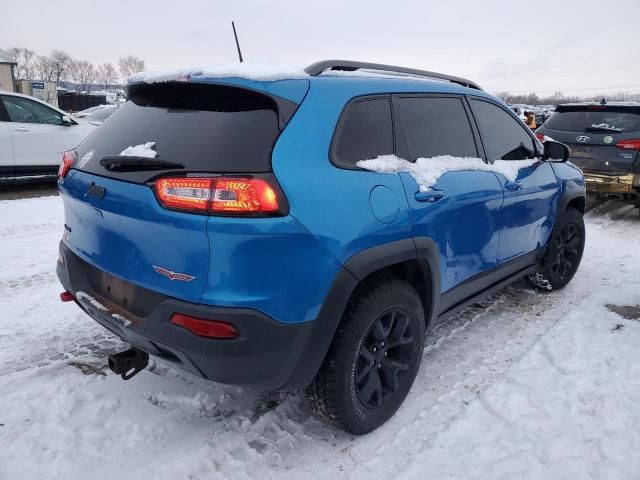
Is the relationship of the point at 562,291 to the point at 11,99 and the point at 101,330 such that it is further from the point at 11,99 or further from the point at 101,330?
the point at 11,99

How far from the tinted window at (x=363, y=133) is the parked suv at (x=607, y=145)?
5.92 meters

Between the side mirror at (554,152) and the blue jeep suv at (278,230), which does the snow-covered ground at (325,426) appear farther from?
the side mirror at (554,152)

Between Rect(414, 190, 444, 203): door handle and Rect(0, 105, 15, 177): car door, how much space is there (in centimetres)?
794

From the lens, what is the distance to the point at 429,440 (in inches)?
98.5

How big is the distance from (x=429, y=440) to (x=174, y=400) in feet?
4.54

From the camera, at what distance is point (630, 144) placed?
6.99 m

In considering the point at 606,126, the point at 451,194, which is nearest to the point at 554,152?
the point at 451,194

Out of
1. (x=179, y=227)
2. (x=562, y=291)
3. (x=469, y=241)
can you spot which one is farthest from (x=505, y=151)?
(x=179, y=227)

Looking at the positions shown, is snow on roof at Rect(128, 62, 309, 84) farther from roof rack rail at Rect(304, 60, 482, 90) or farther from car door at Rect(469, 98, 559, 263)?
car door at Rect(469, 98, 559, 263)

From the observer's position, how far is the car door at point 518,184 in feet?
11.2

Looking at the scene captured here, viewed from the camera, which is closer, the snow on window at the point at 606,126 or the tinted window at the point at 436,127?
the tinted window at the point at 436,127

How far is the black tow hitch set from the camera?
2395mm

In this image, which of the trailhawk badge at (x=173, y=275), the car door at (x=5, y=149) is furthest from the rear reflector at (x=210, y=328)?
the car door at (x=5, y=149)

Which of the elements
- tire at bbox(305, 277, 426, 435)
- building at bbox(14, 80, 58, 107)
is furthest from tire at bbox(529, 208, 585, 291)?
building at bbox(14, 80, 58, 107)
